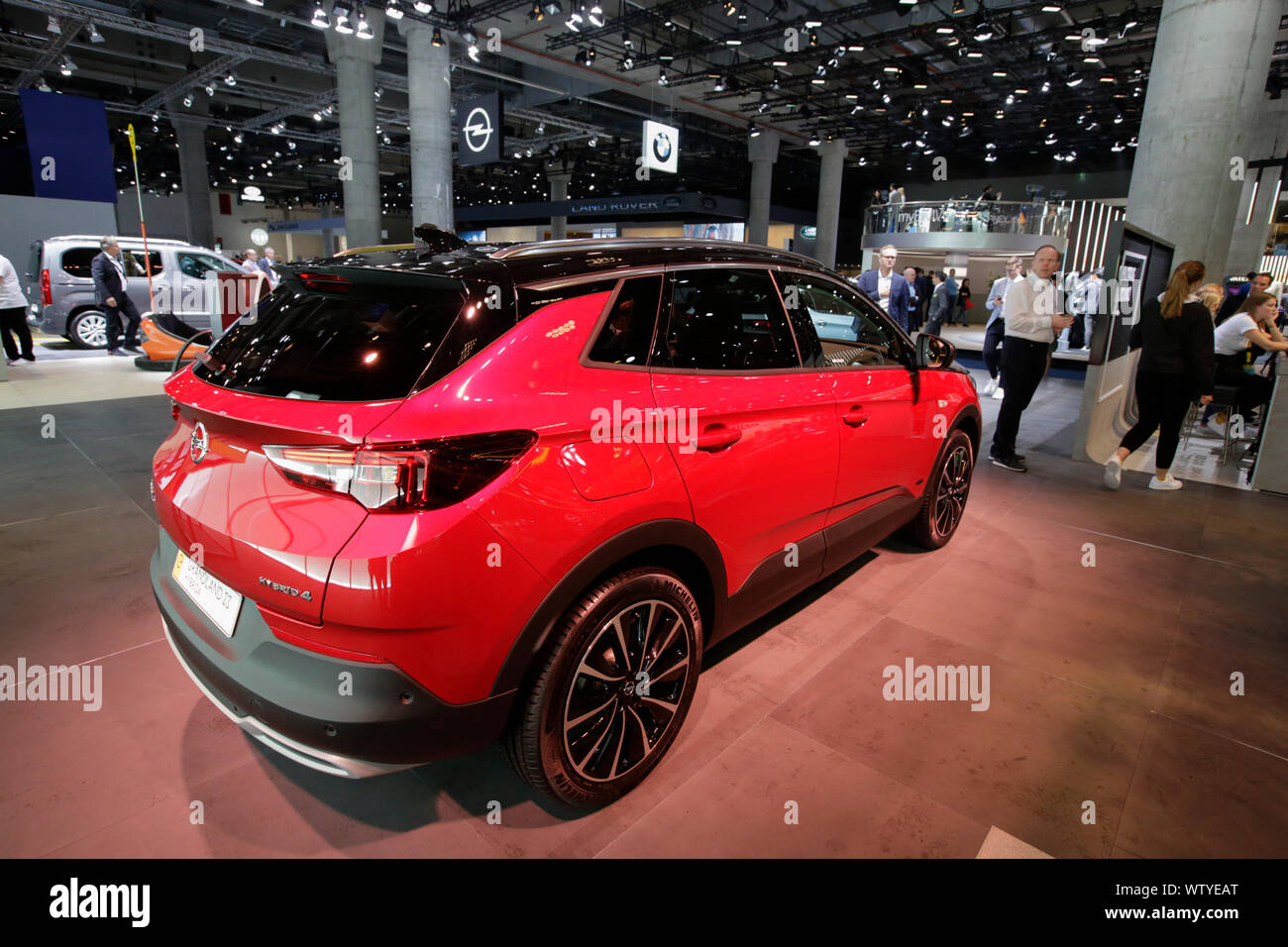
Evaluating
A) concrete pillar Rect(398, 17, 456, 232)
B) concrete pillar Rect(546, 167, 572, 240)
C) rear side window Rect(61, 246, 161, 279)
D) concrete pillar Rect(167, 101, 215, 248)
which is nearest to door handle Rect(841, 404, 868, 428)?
concrete pillar Rect(398, 17, 456, 232)

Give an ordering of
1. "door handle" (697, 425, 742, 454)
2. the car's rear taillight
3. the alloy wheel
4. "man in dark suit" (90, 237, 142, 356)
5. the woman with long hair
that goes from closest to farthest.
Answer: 1. the car's rear taillight
2. the alloy wheel
3. "door handle" (697, 425, 742, 454)
4. the woman with long hair
5. "man in dark suit" (90, 237, 142, 356)

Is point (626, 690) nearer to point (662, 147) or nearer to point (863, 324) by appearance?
point (863, 324)

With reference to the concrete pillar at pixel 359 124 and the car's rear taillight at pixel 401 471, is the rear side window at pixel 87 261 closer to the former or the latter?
the concrete pillar at pixel 359 124

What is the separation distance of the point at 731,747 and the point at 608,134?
78.3 feet

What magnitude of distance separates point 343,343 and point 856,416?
194 centimetres

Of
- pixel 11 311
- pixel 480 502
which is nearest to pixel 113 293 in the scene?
pixel 11 311

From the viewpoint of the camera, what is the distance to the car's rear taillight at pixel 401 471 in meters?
1.44

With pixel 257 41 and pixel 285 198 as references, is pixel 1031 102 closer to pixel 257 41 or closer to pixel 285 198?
pixel 257 41

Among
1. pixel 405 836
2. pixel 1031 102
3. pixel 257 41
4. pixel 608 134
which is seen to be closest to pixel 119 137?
pixel 257 41

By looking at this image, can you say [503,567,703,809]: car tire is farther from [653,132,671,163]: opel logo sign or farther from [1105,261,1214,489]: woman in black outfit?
[653,132,671,163]: opel logo sign

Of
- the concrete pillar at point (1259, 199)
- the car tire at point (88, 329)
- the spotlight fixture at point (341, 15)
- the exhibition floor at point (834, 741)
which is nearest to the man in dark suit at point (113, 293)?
the car tire at point (88, 329)

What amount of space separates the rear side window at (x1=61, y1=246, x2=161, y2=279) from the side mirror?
36.8ft

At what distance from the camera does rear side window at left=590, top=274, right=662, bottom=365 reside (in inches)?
73.4

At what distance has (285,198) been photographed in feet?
136
